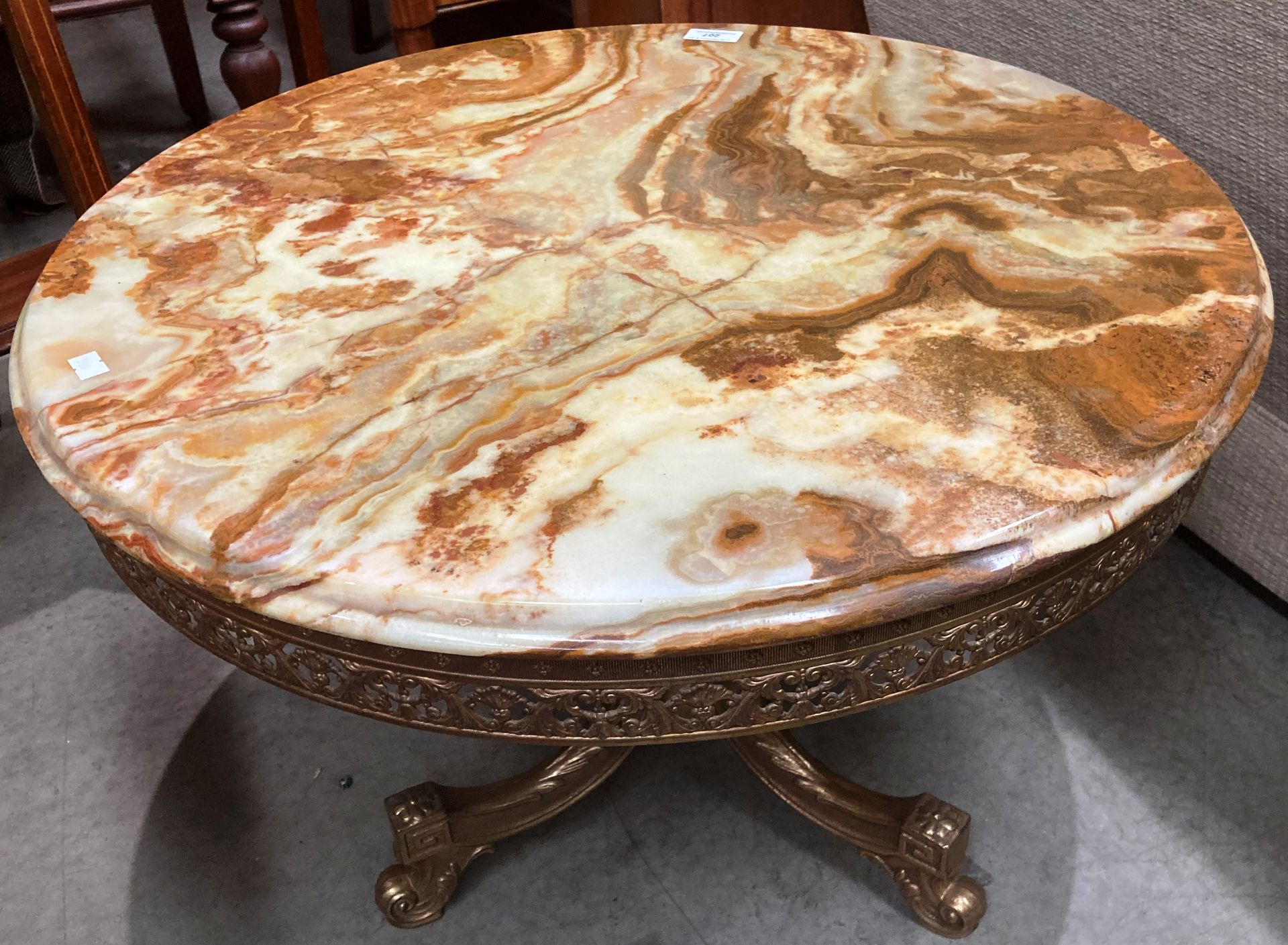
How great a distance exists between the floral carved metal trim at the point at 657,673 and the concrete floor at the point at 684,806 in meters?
0.61

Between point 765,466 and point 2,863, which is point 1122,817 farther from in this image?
point 2,863

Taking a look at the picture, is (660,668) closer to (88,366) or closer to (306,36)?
→ (88,366)

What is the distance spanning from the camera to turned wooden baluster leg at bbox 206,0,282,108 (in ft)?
7.93

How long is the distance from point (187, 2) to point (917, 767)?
4155 millimetres

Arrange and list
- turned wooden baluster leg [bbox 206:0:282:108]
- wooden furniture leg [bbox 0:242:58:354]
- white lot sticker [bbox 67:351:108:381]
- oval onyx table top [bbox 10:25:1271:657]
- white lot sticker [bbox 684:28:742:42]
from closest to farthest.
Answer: oval onyx table top [bbox 10:25:1271:657] < white lot sticker [bbox 67:351:108:381] < white lot sticker [bbox 684:28:742:42] < wooden furniture leg [bbox 0:242:58:354] < turned wooden baluster leg [bbox 206:0:282:108]

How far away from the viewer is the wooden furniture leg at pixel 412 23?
2480mm

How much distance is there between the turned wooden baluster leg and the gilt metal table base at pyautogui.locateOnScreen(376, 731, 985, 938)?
1733mm

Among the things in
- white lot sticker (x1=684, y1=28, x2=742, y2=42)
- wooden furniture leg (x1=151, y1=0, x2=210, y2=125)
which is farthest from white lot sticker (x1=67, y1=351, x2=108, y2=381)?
wooden furniture leg (x1=151, y1=0, x2=210, y2=125)

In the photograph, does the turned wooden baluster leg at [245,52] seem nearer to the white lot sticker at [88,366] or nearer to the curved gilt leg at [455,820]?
the white lot sticker at [88,366]

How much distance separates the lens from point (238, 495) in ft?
2.94

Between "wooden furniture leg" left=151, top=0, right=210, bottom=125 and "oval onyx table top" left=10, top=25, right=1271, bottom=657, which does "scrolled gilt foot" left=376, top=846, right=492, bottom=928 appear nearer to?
"oval onyx table top" left=10, top=25, right=1271, bottom=657

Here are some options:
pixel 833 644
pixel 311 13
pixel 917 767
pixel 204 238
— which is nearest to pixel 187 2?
Answer: pixel 311 13

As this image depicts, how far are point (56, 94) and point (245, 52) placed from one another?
1.43 feet

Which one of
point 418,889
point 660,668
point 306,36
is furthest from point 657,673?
point 306,36
